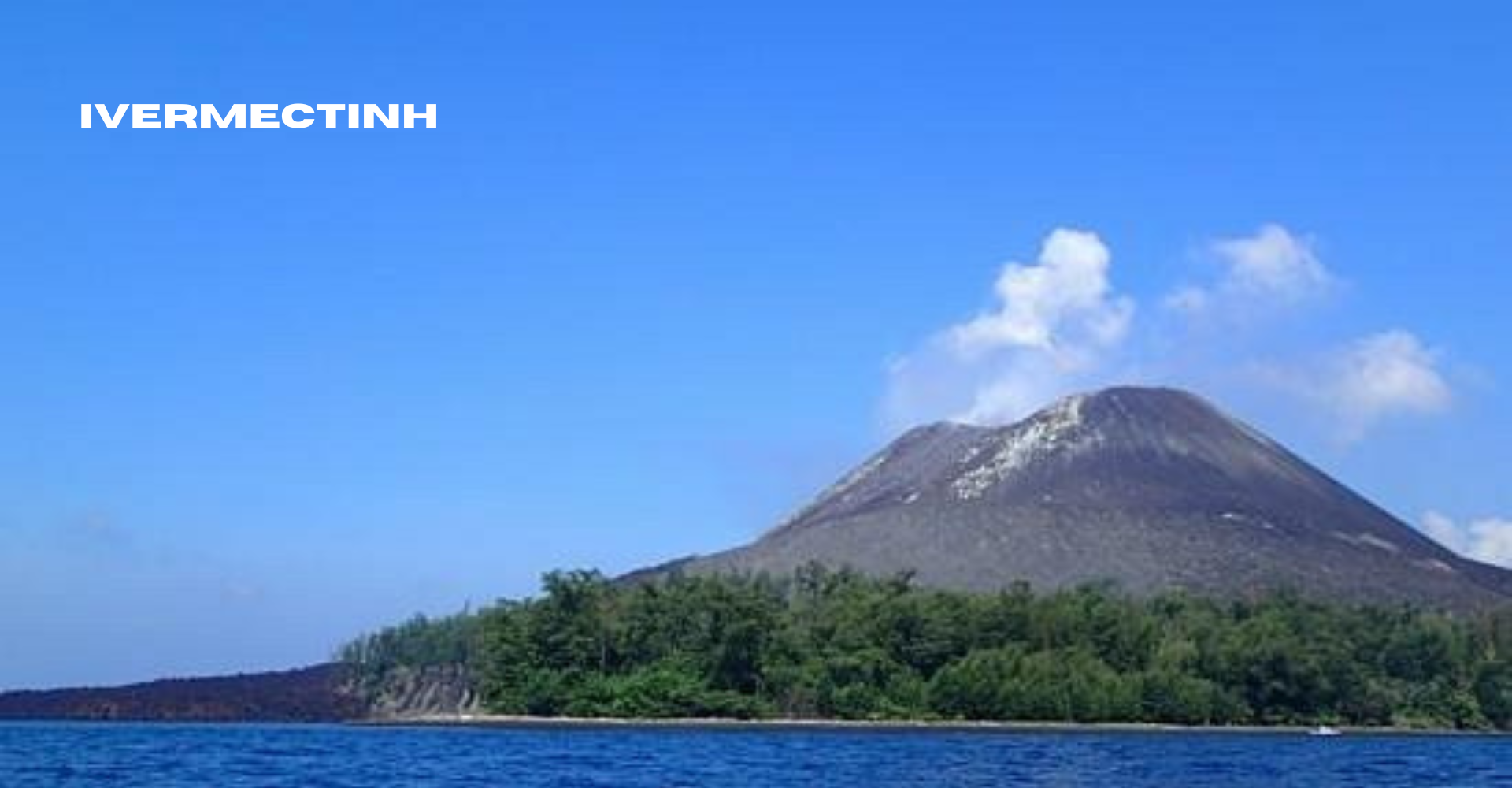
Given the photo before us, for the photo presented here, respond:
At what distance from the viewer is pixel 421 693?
192 meters

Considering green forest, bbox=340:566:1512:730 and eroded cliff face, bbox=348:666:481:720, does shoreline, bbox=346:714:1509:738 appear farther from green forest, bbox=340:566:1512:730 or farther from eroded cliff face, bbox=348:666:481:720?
eroded cliff face, bbox=348:666:481:720

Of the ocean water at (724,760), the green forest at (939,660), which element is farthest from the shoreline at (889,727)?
the ocean water at (724,760)

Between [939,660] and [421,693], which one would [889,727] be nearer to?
[939,660]

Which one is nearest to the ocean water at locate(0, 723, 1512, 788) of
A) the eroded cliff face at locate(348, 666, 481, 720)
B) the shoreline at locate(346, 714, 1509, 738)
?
the shoreline at locate(346, 714, 1509, 738)

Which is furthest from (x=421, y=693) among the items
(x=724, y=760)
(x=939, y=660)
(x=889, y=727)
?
(x=724, y=760)

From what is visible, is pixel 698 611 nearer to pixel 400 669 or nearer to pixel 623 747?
pixel 623 747

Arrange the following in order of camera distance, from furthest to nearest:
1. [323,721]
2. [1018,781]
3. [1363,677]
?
[323,721] → [1363,677] → [1018,781]

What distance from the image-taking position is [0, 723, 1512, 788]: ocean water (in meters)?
56.3

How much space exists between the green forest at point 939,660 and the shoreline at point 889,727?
2.35ft

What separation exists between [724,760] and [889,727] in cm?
5518

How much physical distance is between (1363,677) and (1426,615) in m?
15.8

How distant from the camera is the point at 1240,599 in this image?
153125mm

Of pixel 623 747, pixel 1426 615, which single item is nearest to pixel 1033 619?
pixel 1426 615

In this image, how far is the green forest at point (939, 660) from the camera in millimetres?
130625
